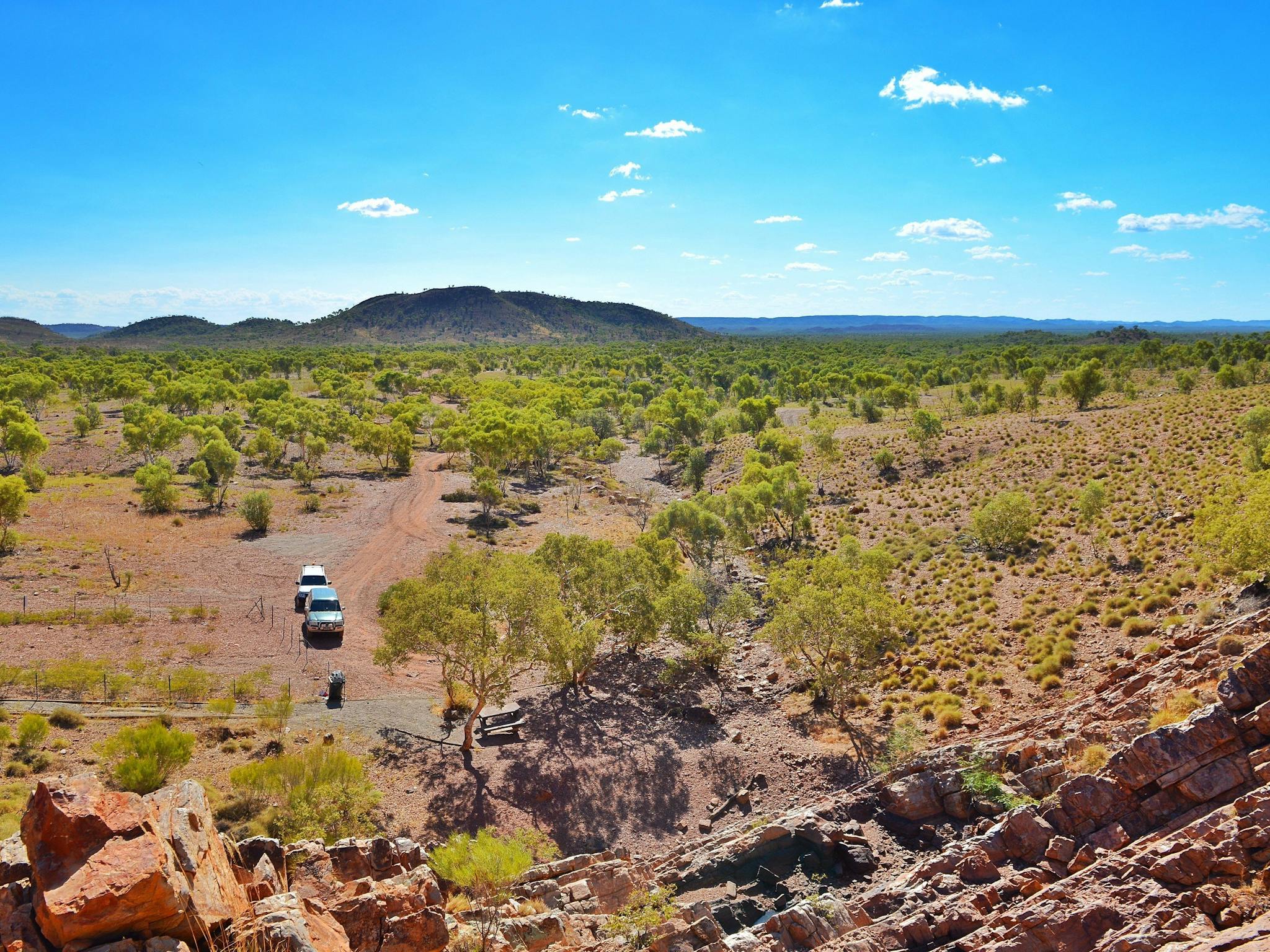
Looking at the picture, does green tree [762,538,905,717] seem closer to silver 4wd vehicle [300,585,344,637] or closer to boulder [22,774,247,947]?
silver 4wd vehicle [300,585,344,637]

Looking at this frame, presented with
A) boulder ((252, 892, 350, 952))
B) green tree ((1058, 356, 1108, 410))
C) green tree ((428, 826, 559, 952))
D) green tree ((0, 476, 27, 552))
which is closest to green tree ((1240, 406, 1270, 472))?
green tree ((1058, 356, 1108, 410))

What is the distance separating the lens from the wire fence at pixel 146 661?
24.4 m

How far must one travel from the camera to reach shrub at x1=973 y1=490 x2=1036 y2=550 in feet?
130

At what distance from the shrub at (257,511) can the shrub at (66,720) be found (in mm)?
27715

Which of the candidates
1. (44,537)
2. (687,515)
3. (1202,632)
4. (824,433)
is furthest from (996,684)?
(44,537)

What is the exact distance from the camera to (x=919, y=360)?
6604 inches

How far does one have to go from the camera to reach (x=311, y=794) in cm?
1831

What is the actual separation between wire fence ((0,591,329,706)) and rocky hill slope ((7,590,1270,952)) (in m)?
14.6

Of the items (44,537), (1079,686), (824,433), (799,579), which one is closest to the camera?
(1079,686)

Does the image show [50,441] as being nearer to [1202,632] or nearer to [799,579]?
[799,579]

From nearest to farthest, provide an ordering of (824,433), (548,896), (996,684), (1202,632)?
(548,896) < (1202,632) < (996,684) < (824,433)

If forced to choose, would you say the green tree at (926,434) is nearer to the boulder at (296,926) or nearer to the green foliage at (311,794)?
the green foliage at (311,794)

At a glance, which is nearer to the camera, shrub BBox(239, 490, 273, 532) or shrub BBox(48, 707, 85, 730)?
shrub BBox(48, 707, 85, 730)

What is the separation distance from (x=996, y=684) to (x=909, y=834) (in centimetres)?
978
